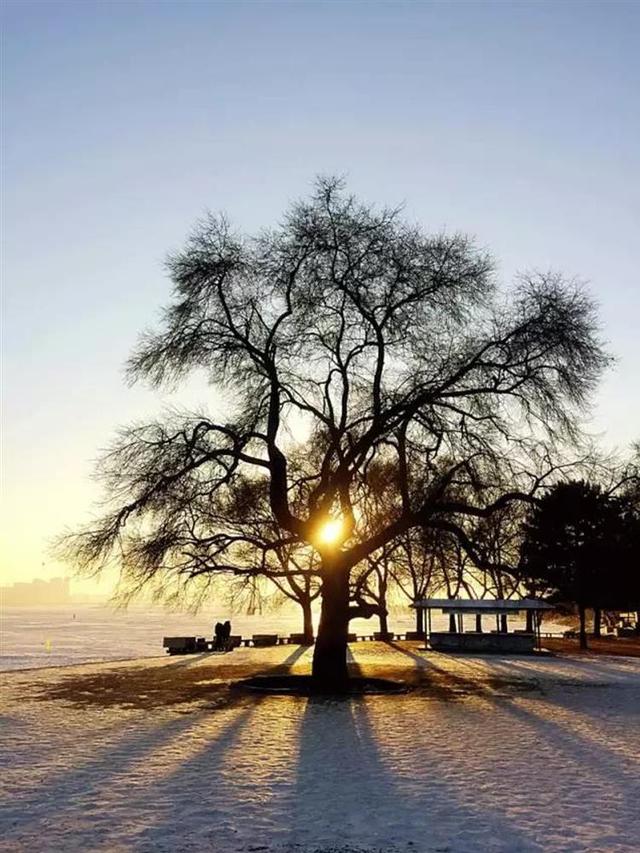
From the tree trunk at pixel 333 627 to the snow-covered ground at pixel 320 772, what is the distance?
76.8 inches

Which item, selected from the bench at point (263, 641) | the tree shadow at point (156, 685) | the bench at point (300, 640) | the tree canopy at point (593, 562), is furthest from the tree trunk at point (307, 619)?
the tree canopy at point (593, 562)

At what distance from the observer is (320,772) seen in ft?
40.8

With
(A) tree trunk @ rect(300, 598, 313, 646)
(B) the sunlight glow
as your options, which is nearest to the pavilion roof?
(A) tree trunk @ rect(300, 598, 313, 646)

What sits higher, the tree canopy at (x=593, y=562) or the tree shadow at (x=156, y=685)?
the tree canopy at (x=593, y=562)

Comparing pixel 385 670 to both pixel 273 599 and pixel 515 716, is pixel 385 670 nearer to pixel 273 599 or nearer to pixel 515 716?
pixel 515 716

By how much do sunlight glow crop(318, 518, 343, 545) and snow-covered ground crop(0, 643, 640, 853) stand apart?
14.8 feet

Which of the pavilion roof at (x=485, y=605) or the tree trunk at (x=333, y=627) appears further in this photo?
the pavilion roof at (x=485, y=605)

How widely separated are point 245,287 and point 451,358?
20.7 ft

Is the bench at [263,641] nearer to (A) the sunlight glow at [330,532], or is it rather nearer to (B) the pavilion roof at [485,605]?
Answer: (B) the pavilion roof at [485,605]

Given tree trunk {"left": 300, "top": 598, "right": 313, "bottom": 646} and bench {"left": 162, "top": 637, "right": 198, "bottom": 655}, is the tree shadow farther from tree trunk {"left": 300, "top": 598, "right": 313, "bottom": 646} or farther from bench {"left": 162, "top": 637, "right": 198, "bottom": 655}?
tree trunk {"left": 300, "top": 598, "right": 313, "bottom": 646}

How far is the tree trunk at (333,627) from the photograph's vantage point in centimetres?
2353

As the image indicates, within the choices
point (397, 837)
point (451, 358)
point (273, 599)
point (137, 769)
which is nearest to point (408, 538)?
point (451, 358)

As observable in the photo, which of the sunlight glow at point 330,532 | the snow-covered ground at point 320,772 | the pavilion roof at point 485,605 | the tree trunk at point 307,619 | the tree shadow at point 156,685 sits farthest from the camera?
the tree trunk at point 307,619

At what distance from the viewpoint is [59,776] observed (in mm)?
12195
